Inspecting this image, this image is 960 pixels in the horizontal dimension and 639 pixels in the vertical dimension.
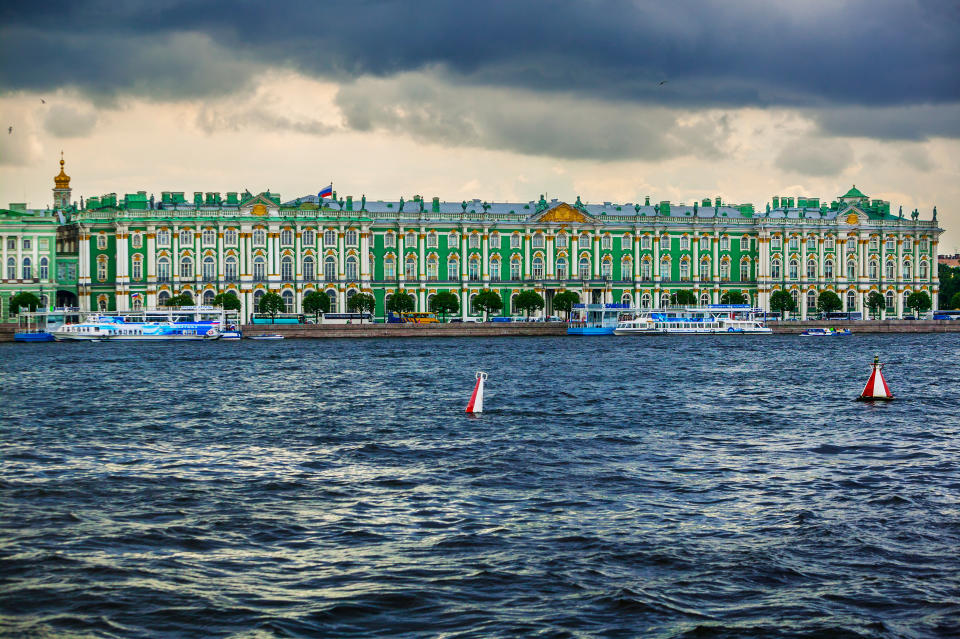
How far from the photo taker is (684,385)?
31.1m

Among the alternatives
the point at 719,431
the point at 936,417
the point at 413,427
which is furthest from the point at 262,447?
the point at 936,417

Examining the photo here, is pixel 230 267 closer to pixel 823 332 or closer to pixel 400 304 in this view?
pixel 400 304

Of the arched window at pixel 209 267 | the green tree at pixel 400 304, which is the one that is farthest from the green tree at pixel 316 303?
the arched window at pixel 209 267

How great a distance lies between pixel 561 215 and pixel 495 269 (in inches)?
256

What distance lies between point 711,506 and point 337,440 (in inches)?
314

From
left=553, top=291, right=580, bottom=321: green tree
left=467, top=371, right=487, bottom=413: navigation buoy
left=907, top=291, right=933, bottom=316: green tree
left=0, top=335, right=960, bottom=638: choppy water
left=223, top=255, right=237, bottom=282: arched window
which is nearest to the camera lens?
left=0, top=335, right=960, bottom=638: choppy water

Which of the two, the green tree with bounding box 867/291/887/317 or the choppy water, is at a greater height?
the green tree with bounding box 867/291/887/317

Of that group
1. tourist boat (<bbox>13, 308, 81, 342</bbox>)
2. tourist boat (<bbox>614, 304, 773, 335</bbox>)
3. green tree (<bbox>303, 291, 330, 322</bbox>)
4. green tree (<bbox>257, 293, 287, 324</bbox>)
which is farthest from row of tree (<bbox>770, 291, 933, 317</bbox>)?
tourist boat (<bbox>13, 308, 81, 342</bbox>)

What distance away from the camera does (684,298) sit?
274ft

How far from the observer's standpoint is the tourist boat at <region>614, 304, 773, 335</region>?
257 feet

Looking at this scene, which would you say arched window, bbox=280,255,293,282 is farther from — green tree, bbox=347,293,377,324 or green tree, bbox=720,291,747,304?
green tree, bbox=720,291,747,304

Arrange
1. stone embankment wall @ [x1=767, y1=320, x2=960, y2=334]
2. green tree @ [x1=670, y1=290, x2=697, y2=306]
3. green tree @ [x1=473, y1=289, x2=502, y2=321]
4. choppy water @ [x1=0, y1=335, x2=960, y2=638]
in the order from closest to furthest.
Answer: choppy water @ [x1=0, y1=335, x2=960, y2=638] < green tree @ [x1=473, y1=289, x2=502, y2=321] < stone embankment wall @ [x1=767, y1=320, x2=960, y2=334] < green tree @ [x1=670, y1=290, x2=697, y2=306]

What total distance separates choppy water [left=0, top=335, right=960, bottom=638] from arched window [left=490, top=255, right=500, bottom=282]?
184 feet

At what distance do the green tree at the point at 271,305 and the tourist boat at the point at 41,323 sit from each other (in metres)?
11.7
